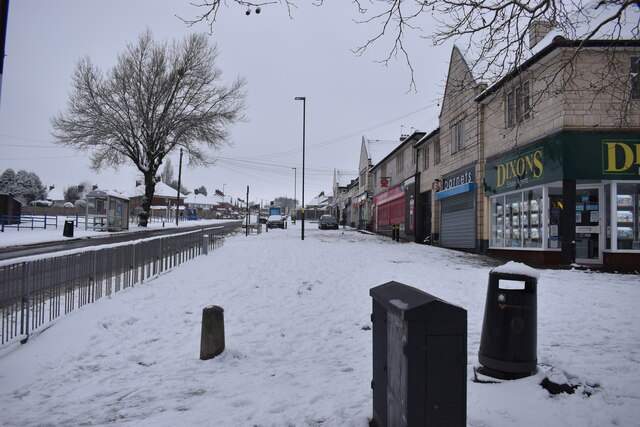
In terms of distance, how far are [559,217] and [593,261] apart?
67.3 inches

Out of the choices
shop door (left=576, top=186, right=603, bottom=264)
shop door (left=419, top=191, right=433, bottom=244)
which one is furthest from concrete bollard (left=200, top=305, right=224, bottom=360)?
shop door (left=419, top=191, right=433, bottom=244)

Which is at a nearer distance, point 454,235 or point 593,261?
point 593,261

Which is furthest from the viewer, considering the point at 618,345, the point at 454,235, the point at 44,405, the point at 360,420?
the point at 454,235

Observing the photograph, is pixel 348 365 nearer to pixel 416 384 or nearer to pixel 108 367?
pixel 416 384

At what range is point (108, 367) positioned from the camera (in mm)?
4473

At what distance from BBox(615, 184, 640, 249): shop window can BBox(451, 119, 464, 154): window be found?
7697 mm

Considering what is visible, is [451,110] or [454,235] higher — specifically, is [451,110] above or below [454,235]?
above

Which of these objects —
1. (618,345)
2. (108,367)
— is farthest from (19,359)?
(618,345)

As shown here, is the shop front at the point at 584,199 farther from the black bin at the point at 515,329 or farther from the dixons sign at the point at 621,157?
the black bin at the point at 515,329

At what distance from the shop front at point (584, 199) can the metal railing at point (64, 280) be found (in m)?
12.3

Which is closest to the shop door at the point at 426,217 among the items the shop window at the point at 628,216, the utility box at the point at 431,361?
the shop window at the point at 628,216

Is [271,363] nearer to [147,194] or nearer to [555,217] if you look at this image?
[555,217]

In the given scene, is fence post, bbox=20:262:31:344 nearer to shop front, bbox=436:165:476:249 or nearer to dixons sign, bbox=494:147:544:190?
dixons sign, bbox=494:147:544:190

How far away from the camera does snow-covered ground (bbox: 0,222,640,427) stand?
130 inches
